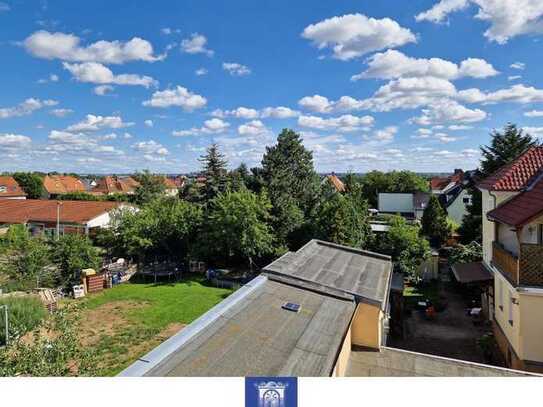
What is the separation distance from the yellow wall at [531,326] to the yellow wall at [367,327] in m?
2.55

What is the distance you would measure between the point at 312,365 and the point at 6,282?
1131 cm

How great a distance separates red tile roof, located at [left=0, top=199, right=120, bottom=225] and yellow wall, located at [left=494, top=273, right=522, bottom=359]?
1685 cm

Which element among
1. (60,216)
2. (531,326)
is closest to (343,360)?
(531,326)

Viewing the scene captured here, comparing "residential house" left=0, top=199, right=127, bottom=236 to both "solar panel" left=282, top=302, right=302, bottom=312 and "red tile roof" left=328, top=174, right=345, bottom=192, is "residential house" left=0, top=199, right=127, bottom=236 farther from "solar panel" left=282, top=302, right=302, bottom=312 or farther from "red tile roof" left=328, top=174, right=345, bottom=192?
"solar panel" left=282, top=302, right=302, bottom=312

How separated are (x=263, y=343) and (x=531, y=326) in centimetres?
482

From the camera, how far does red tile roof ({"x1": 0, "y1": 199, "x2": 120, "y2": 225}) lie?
63.0 ft

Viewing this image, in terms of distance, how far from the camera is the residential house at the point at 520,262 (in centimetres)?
509

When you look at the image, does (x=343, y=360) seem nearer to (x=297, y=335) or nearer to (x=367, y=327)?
(x=367, y=327)

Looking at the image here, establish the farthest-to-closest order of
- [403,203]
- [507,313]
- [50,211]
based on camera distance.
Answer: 1. [403,203]
2. [50,211]
3. [507,313]

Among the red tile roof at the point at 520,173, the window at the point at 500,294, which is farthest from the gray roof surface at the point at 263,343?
the red tile roof at the point at 520,173

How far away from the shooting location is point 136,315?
9.63 m

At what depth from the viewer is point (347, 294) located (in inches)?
158
